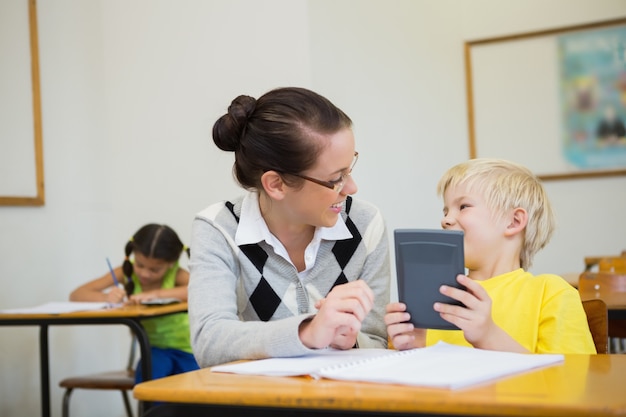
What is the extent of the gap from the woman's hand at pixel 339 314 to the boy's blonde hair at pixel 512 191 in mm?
541

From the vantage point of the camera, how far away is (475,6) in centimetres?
470

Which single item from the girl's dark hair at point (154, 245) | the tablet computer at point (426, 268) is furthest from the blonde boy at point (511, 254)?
the girl's dark hair at point (154, 245)

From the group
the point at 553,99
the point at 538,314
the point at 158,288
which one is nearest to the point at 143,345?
the point at 158,288

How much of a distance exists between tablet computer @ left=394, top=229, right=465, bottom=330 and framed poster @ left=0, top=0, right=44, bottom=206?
283 cm

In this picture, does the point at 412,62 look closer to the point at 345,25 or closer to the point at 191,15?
the point at 345,25

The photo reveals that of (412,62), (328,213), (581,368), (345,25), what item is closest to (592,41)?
(412,62)

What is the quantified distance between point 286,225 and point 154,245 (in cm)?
211

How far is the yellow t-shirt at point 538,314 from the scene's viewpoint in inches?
57.4

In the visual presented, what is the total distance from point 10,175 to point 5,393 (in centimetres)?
97

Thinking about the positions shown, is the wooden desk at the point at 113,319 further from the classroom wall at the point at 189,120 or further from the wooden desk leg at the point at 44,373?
the classroom wall at the point at 189,120

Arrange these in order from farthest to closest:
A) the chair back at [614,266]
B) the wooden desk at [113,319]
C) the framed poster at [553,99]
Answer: the framed poster at [553,99] < the wooden desk at [113,319] < the chair back at [614,266]

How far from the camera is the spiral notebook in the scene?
3.18 ft

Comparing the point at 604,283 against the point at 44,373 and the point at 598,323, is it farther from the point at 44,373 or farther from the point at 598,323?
the point at 44,373

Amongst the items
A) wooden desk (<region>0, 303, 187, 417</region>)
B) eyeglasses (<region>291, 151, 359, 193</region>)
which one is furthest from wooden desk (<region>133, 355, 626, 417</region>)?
wooden desk (<region>0, 303, 187, 417</region>)
